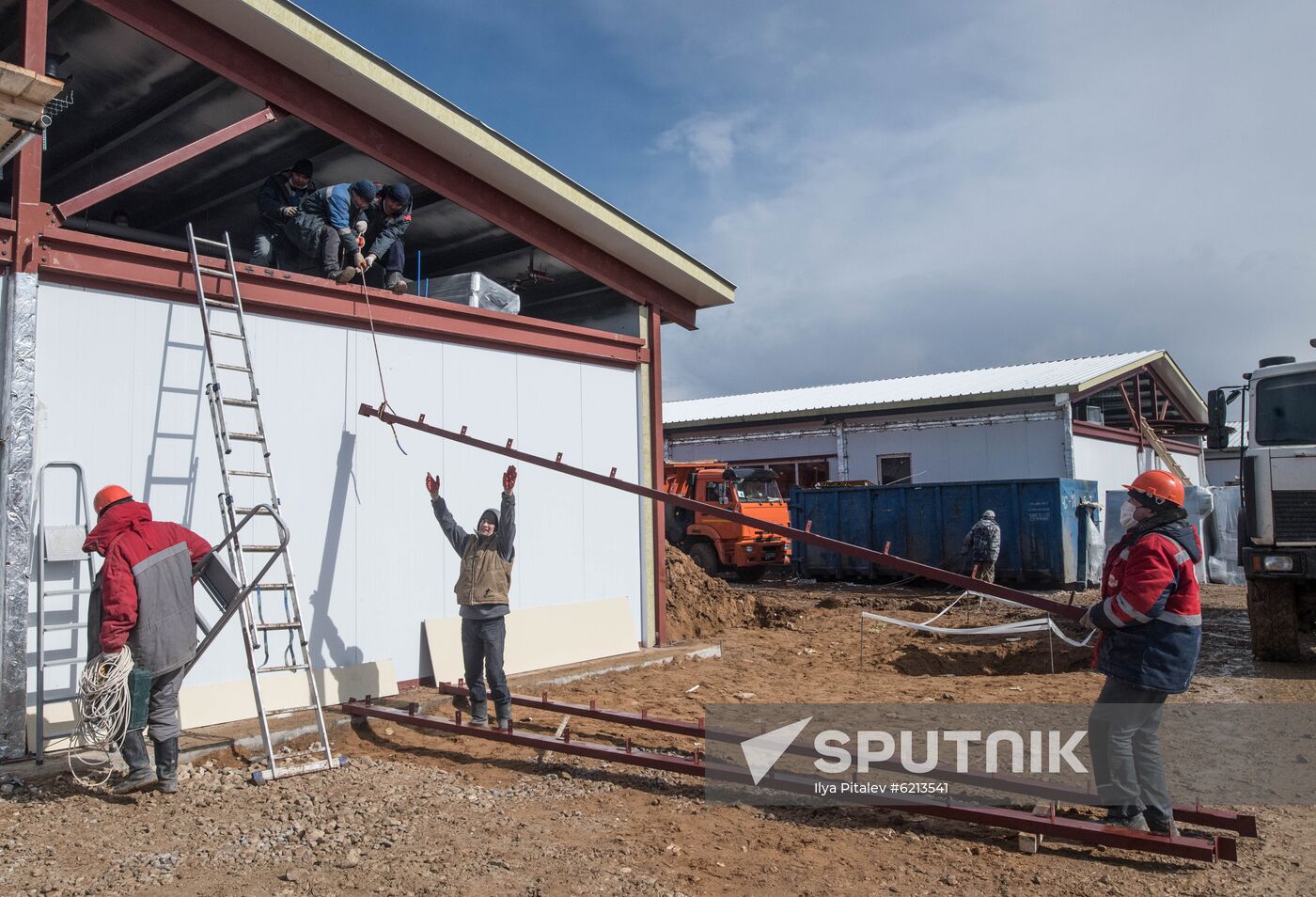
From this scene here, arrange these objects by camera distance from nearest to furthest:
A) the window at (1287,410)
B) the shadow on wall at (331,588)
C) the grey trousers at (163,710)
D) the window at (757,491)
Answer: the grey trousers at (163,710) < the shadow on wall at (331,588) < the window at (1287,410) < the window at (757,491)

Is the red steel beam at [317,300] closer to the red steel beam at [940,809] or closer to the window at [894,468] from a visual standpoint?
the red steel beam at [940,809]

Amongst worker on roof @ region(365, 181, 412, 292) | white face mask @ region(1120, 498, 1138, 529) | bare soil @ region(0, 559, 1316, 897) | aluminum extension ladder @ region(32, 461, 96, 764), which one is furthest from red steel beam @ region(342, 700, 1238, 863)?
worker on roof @ region(365, 181, 412, 292)

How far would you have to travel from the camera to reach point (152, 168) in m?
6.71

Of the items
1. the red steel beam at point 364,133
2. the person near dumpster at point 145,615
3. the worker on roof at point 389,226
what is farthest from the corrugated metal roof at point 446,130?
the person near dumpster at point 145,615

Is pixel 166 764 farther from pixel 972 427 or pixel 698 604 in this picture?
pixel 972 427

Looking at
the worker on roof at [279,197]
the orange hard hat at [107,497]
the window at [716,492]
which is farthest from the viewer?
the window at [716,492]

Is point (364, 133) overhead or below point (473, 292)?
overhead

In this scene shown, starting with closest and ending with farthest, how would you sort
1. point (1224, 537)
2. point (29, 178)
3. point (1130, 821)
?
1. point (1130, 821)
2. point (29, 178)
3. point (1224, 537)

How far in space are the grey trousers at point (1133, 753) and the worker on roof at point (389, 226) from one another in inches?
258

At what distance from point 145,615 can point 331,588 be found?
7.27 feet

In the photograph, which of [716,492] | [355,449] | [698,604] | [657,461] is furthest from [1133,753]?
[716,492]

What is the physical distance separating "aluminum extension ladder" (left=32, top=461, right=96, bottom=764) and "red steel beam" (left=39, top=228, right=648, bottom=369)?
138 centimetres

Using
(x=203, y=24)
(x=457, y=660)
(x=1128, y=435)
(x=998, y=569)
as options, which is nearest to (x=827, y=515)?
(x=998, y=569)

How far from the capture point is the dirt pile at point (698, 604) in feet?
40.3
